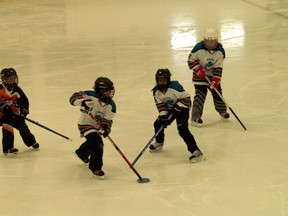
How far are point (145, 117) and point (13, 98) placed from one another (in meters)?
1.55

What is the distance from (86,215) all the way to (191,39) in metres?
6.33

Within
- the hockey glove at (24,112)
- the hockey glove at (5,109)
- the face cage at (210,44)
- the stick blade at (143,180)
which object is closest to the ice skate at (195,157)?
the stick blade at (143,180)

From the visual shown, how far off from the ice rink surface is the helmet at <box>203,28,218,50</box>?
2.65ft

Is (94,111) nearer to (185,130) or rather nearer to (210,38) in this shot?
(185,130)

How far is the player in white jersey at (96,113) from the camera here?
503cm

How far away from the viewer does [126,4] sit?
14414 millimetres

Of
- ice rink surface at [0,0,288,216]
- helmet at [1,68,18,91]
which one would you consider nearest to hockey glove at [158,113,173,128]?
ice rink surface at [0,0,288,216]

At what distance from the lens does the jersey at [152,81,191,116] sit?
17.8 feet

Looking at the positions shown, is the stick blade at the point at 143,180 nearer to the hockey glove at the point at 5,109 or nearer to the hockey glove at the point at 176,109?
the hockey glove at the point at 176,109

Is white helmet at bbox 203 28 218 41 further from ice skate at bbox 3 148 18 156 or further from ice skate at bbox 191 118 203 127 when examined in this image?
ice skate at bbox 3 148 18 156

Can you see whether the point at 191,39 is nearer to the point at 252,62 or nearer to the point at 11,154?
the point at 252,62

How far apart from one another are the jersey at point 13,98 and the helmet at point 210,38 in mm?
1788

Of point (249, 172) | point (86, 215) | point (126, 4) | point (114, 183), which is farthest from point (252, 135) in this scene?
point (126, 4)

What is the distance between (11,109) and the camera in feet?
18.7
